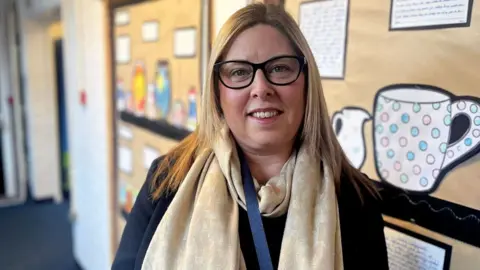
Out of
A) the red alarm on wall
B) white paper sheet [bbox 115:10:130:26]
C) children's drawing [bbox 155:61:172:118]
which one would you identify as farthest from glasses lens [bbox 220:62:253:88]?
the red alarm on wall

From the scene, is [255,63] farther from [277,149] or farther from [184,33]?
[184,33]

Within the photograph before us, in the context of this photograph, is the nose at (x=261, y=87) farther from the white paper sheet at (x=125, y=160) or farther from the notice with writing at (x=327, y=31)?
the white paper sheet at (x=125, y=160)

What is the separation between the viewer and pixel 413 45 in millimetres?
1021

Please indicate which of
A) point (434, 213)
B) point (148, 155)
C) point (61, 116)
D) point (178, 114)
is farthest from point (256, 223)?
point (61, 116)

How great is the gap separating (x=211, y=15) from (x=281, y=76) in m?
0.77

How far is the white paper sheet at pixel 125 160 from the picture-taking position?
2.28 meters

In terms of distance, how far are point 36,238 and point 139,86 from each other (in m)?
2.26

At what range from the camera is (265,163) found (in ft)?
3.18

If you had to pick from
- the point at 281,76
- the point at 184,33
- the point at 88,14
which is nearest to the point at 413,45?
the point at 281,76

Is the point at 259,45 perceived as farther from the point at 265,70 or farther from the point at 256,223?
the point at 256,223

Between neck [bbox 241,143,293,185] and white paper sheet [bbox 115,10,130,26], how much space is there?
1.45 meters

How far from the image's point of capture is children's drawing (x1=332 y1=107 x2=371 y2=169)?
117 cm

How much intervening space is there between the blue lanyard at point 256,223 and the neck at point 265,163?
3 centimetres

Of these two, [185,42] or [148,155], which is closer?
[185,42]
